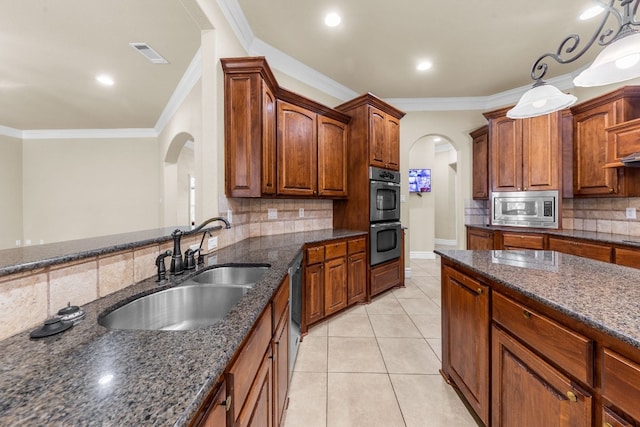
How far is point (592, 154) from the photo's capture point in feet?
9.46

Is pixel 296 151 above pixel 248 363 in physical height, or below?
above

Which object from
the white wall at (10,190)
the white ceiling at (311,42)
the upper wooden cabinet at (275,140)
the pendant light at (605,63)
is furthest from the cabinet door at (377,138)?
the white wall at (10,190)

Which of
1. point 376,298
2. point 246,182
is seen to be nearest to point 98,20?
point 246,182

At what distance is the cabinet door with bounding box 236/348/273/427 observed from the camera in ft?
2.52

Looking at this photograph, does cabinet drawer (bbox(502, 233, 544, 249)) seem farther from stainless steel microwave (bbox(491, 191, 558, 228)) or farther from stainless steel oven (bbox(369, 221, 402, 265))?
stainless steel oven (bbox(369, 221, 402, 265))

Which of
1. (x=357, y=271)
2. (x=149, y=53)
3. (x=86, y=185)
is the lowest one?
(x=357, y=271)

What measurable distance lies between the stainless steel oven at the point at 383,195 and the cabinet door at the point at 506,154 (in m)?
1.46

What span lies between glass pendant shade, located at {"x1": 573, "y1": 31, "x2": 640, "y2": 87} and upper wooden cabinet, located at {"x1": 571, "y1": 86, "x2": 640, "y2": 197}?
2.07 meters

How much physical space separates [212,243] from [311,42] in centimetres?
242

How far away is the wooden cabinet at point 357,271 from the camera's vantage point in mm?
2768

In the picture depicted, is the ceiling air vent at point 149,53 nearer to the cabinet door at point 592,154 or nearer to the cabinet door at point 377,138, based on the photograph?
the cabinet door at point 377,138

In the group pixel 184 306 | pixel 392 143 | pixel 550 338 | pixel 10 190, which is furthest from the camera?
pixel 10 190

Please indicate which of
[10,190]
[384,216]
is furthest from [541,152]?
[10,190]

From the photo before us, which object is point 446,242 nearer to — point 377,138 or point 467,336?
point 377,138
